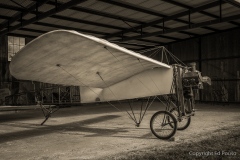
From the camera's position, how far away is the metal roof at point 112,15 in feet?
43.1

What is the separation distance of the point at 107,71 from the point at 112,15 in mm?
9270

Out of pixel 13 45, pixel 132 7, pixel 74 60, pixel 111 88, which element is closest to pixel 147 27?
pixel 132 7

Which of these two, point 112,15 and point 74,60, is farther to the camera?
point 112,15

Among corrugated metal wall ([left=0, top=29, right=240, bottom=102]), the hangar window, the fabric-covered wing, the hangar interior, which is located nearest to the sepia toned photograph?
the fabric-covered wing

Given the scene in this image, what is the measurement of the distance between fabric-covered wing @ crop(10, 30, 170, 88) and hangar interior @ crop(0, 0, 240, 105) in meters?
2.99

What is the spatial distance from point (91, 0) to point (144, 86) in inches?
287

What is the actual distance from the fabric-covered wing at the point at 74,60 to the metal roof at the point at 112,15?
181 inches

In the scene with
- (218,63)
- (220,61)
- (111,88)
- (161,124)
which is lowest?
(161,124)

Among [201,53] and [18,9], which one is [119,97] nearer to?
[18,9]

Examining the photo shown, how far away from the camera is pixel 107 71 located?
23.0 feet

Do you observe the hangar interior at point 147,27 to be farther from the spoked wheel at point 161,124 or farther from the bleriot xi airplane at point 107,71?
the spoked wheel at point 161,124

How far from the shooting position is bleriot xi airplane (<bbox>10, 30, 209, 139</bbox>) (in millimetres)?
5031

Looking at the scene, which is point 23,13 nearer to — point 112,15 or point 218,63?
point 112,15

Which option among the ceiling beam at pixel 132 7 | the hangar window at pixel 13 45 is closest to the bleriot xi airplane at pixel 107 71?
the ceiling beam at pixel 132 7
